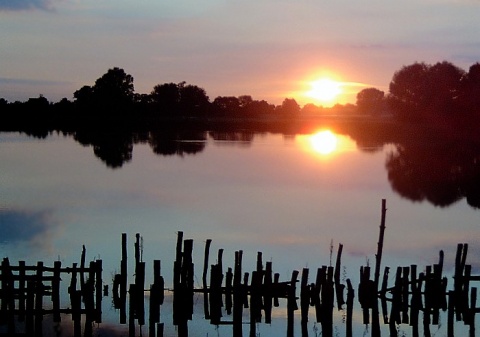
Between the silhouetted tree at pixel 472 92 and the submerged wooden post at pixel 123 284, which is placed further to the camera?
the silhouetted tree at pixel 472 92

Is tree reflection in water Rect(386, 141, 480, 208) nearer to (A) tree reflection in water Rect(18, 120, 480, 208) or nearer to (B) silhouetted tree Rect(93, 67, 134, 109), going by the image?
(A) tree reflection in water Rect(18, 120, 480, 208)

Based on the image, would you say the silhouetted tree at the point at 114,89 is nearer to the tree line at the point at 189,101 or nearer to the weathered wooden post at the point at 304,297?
the tree line at the point at 189,101

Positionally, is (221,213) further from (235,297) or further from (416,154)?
(416,154)

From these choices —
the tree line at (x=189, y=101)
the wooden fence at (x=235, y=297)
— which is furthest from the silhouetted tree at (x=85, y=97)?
the wooden fence at (x=235, y=297)

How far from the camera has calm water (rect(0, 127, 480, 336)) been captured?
28047 millimetres

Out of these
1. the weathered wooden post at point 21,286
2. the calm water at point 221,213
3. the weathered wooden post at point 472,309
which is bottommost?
the calm water at point 221,213

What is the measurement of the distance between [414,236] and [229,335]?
18.7 meters

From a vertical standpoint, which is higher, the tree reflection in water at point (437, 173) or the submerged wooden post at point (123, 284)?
the submerged wooden post at point (123, 284)

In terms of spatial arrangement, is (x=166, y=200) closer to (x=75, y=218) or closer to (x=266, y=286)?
(x=75, y=218)

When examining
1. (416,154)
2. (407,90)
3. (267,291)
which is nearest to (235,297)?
(267,291)

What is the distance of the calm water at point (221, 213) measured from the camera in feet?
92.0

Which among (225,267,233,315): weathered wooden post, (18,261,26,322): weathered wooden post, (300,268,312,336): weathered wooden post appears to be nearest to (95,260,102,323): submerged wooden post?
(18,261,26,322): weathered wooden post

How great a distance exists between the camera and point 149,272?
920 inches

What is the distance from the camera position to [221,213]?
129ft
